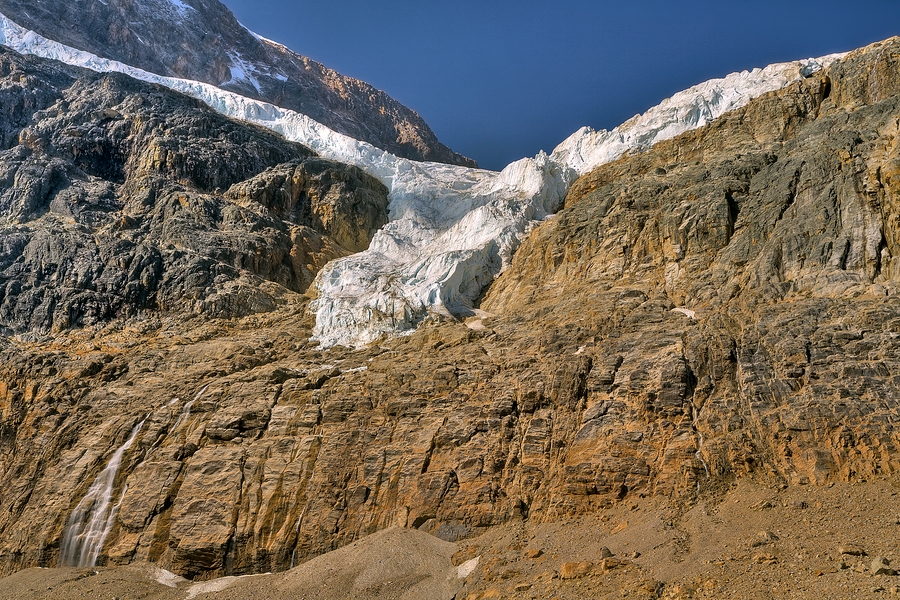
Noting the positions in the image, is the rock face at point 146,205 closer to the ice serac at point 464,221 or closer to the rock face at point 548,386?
the rock face at point 548,386

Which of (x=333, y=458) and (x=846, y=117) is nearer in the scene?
(x=333, y=458)

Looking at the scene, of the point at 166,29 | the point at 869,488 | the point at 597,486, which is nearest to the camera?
the point at 869,488

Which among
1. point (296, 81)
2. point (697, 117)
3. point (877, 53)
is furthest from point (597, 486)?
point (296, 81)

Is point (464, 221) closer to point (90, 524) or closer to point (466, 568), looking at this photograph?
point (90, 524)

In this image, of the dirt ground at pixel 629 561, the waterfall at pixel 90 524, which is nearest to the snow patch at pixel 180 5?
the waterfall at pixel 90 524

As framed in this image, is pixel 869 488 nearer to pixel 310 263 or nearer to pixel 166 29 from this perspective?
pixel 310 263

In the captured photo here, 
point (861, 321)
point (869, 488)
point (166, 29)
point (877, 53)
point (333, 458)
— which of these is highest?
point (166, 29)

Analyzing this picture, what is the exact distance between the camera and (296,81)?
398 feet

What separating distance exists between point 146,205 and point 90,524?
3033 centimetres

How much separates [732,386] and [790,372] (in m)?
2.10

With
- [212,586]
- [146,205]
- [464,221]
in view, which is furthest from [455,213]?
[212,586]

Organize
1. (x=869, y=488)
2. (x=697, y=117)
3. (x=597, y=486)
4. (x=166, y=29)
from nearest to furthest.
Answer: (x=869, y=488) → (x=597, y=486) → (x=697, y=117) → (x=166, y=29)

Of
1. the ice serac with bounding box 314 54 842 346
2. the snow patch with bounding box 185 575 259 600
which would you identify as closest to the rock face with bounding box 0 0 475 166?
the ice serac with bounding box 314 54 842 346

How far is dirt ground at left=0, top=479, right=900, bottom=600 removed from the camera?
18453mm
